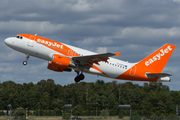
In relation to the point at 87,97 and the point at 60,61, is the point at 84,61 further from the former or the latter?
the point at 87,97

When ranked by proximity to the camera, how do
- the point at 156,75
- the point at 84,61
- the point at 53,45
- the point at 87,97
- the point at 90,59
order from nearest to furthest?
the point at 53,45 < the point at 90,59 < the point at 84,61 < the point at 156,75 < the point at 87,97

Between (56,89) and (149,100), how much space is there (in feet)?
174

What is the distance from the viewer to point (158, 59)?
54438mm

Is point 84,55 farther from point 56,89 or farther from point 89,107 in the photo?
point 56,89

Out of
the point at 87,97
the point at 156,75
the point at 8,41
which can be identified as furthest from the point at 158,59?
the point at 87,97

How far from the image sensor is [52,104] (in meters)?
141

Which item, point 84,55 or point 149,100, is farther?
point 149,100

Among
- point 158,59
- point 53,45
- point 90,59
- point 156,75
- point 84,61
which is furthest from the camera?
point 158,59

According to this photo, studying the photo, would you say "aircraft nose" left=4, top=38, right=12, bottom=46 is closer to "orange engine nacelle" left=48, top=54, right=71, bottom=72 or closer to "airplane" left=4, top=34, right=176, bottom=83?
"airplane" left=4, top=34, right=176, bottom=83

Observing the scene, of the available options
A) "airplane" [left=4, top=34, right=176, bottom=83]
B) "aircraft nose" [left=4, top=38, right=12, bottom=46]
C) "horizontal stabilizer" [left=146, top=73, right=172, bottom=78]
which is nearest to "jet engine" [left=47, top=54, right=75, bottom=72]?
"airplane" [left=4, top=34, right=176, bottom=83]

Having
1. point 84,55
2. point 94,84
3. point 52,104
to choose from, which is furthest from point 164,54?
point 94,84

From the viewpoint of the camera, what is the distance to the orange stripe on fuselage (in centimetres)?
4694

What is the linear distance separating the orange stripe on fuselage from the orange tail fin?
13147 millimetres

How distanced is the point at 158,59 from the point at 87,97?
9247 centimetres
